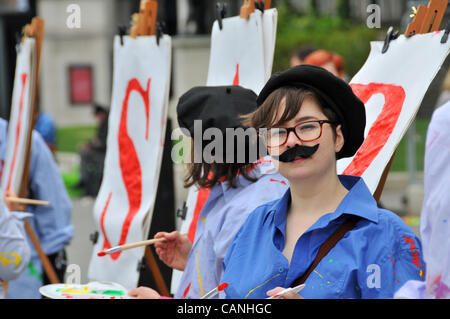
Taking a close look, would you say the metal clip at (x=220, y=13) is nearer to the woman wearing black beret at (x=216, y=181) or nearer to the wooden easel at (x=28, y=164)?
the woman wearing black beret at (x=216, y=181)

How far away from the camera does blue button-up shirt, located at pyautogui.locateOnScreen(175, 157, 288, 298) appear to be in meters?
2.33

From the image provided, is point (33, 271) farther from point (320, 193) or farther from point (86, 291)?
point (320, 193)

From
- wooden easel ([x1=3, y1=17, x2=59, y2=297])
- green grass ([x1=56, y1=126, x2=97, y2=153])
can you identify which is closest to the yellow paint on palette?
wooden easel ([x1=3, y1=17, x2=59, y2=297])

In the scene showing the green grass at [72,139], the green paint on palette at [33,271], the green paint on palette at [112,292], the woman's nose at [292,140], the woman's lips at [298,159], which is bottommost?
the green grass at [72,139]

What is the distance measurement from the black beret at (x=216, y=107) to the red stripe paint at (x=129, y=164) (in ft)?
2.86

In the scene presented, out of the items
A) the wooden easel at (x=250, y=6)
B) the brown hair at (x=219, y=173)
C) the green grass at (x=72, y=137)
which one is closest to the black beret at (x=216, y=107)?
the brown hair at (x=219, y=173)

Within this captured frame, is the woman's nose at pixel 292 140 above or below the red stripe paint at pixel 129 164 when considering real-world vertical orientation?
above

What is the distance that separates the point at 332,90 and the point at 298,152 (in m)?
0.18

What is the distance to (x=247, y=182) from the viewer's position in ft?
8.28

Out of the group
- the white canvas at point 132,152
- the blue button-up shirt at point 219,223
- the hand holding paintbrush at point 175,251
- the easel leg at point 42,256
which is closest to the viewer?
the blue button-up shirt at point 219,223

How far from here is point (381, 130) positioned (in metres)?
2.57

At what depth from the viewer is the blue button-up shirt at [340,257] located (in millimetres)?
1719

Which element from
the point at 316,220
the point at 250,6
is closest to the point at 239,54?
the point at 250,6

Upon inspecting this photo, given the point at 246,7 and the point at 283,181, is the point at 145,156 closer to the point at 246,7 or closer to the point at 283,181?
the point at 246,7
